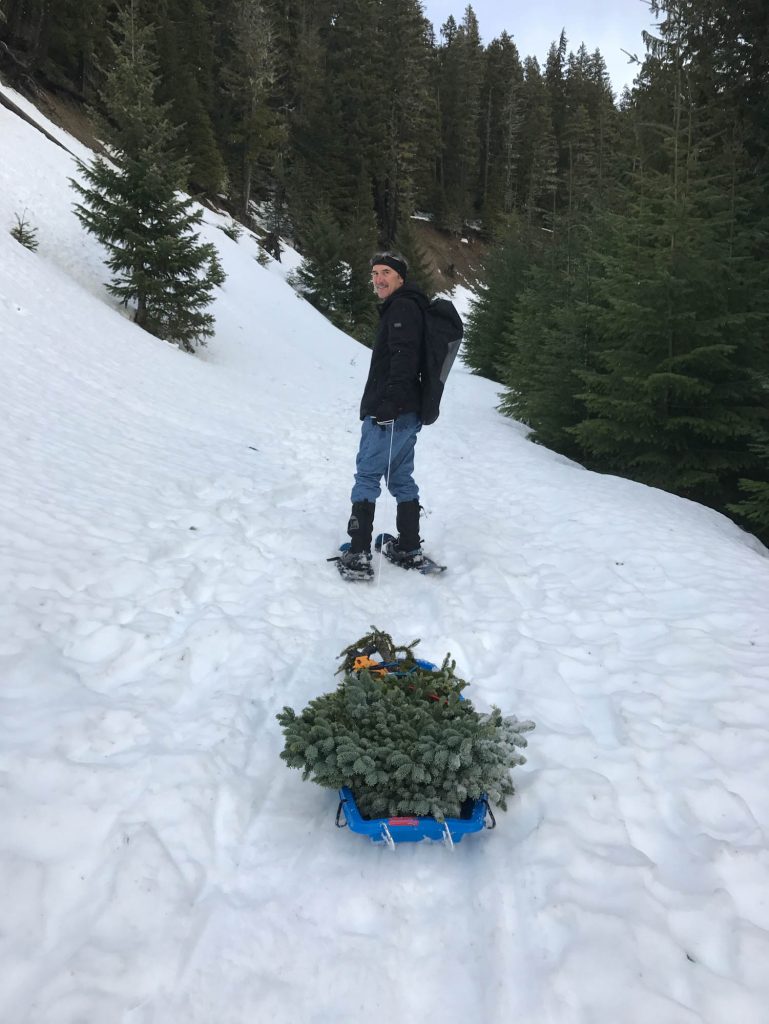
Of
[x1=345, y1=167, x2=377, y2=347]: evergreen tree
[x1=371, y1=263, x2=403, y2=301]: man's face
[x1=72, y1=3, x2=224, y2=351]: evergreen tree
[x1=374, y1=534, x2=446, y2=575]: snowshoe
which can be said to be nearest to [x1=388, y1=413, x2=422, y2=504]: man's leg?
[x1=374, y1=534, x2=446, y2=575]: snowshoe

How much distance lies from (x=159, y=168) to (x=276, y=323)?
8.50 metres

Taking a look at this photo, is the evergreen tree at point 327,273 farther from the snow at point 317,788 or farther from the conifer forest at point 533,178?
the snow at point 317,788

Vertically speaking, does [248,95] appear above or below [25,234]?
above

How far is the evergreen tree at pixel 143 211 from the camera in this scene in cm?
1130

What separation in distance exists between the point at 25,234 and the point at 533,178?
32.6 metres

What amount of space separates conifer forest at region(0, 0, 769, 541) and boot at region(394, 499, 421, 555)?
330cm

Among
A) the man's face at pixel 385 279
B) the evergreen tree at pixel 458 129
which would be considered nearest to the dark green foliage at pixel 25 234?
the man's face at pixel 385 279

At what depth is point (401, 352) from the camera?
13.2ft

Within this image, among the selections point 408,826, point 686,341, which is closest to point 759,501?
point 686,341

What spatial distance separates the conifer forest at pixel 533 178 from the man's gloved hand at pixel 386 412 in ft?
12.2

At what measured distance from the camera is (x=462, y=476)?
7555 mm

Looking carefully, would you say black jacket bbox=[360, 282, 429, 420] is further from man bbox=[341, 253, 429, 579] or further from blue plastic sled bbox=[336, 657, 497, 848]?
blue plastic sled bbox=[336, 657, 497, 848]

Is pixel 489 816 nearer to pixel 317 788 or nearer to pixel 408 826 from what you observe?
pixel 408 826

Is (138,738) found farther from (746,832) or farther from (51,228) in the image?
(51,228)
